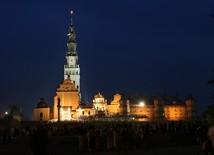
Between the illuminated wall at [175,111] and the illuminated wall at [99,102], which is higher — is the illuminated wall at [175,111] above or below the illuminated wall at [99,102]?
below

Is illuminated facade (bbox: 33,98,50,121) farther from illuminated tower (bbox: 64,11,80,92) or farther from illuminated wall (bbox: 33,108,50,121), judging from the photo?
illuminated tower (bbox: 64,11,80,92)

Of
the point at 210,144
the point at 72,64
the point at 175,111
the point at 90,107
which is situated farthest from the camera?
the point at 72,64

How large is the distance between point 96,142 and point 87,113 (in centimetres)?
9063

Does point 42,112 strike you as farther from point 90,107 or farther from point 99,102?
point 99,102

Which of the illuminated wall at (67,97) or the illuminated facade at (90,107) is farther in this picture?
the illuminated wall at (67,97)

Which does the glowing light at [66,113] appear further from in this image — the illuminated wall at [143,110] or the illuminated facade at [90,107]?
the illuminated wall at [143,110]

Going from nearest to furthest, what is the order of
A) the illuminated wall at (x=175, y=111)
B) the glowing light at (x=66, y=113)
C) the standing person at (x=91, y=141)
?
the standing person at (x=91, y=141), the glowing light at (x=66, y=113), the illuminated wall at (x=175, y=111)

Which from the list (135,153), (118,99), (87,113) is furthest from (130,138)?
(118,99)

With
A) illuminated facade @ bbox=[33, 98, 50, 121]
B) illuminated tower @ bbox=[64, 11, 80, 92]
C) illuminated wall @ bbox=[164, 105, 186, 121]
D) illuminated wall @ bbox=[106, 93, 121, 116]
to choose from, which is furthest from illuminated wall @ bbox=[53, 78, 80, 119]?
illuminated wall @ bbox=[164, 105, 186, 121]

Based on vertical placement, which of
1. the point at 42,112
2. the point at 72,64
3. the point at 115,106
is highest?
the point at 72,64

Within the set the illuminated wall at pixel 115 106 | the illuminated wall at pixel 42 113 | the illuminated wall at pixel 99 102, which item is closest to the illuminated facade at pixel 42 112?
the illuminated wall at pixel 42 113

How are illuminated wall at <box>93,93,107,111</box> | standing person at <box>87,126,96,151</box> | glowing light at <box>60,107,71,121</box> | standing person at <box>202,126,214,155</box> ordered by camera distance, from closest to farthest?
standing person at <box>202,126,214,155</box>
standing person at <box>87,126,96,151</box>
glowing light at <box>60,107,71,121</box>
illuminated wall at <box>93,93,107,111</box>

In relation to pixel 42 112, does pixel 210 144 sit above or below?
below

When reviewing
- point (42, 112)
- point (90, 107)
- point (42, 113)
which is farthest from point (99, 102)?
point (42, 113)
